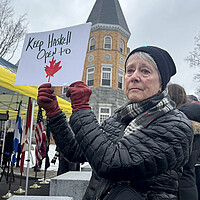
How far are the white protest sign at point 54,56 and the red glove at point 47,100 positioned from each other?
0.20 metres

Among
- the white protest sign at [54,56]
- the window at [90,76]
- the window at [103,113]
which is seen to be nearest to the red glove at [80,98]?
the white protest sign at [54,56]

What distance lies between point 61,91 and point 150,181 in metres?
23.9

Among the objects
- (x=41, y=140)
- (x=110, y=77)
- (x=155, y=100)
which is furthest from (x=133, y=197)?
(x=110, y=77)

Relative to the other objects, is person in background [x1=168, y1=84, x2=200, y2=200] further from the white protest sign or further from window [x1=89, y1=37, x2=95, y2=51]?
window [x1=89, y1=37, x2=95, y2=51]

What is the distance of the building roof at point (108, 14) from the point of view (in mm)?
22283

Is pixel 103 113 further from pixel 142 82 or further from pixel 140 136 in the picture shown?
pixel 140 136

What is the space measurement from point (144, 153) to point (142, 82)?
43cm

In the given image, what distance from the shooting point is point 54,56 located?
1.84m

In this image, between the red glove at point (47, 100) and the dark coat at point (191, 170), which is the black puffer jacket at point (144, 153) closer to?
the red glove at point (47, 100)

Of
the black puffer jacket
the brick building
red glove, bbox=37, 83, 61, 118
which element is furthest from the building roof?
the black puffer jacket

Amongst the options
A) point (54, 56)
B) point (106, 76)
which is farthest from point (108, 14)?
point (54, 56)

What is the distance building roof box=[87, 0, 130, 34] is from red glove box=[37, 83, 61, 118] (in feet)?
72.5

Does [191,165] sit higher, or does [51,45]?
[51,45]

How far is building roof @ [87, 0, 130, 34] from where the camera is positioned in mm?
22283
